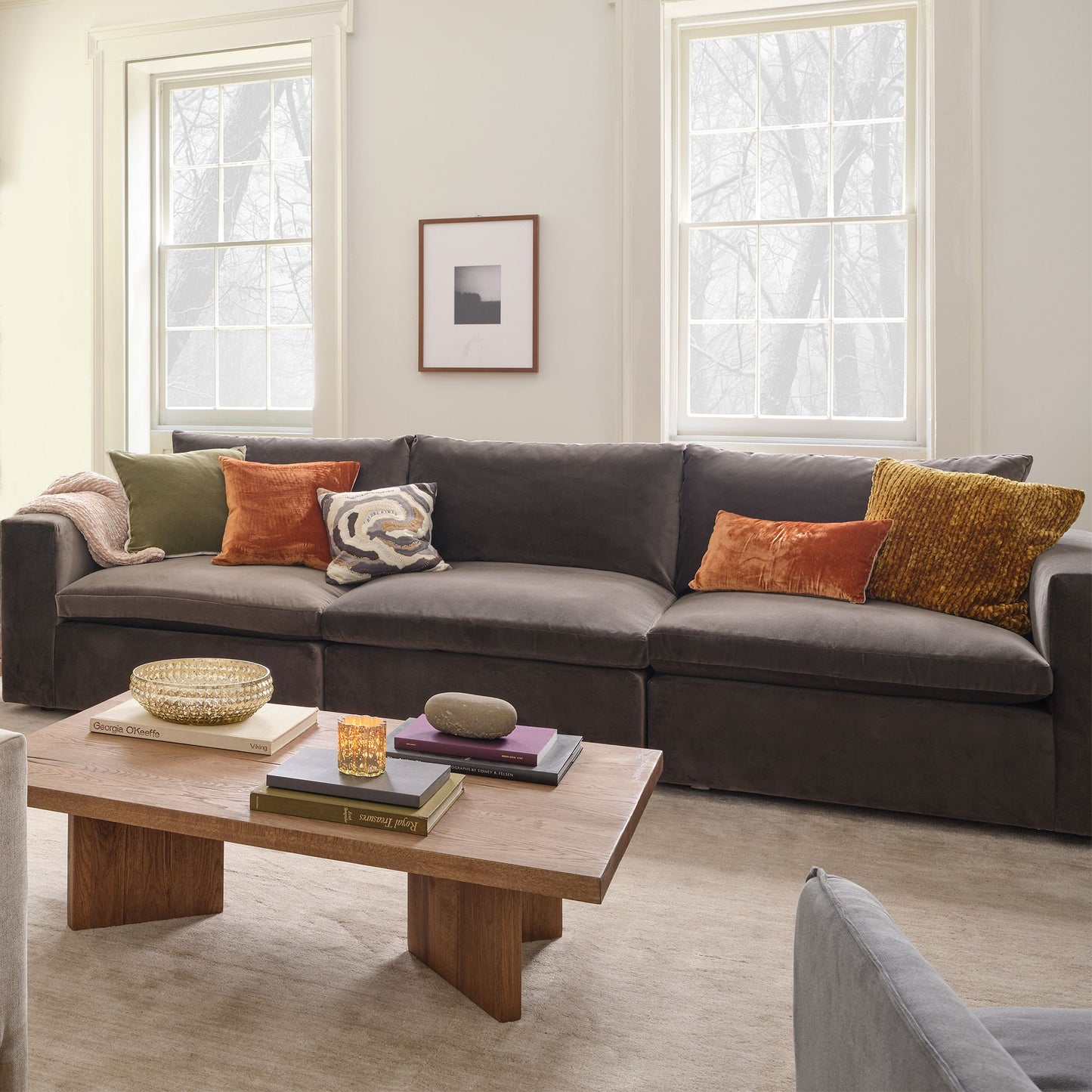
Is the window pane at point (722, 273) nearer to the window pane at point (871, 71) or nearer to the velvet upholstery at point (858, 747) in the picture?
the window pane at point (871, 71)

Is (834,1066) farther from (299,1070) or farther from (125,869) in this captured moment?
(125,869)

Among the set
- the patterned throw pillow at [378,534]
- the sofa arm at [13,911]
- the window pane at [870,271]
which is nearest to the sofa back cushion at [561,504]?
the patterned throw pillow at [378,534]

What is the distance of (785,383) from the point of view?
411 centimetres

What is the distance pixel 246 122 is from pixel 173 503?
2338 mm

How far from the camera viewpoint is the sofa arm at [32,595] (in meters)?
3.12

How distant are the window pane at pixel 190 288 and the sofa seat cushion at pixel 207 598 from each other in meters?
2.13

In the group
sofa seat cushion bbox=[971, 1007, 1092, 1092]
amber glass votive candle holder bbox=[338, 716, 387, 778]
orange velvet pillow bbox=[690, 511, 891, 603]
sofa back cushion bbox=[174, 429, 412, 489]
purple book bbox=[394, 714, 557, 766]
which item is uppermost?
sofa back cushion bbox=[174, 429, 412, 489]

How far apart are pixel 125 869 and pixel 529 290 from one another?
2999 mm

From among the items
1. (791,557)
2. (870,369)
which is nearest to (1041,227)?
(870,369)

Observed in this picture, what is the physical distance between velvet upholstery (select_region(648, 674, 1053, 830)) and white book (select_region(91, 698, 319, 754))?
41.1 inches

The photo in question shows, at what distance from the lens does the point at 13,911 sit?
1.18 meters

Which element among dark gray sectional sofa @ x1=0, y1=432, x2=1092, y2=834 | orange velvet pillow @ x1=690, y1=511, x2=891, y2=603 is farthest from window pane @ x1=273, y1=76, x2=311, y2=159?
orange velvet pillow @ x1=690, y1=511, x2=891, y2=603

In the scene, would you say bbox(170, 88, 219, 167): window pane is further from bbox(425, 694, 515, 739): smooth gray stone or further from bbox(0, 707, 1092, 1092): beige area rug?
bbox(425, 694, 515, 739): smooth gray stone

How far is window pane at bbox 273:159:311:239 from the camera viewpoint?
185 inches
